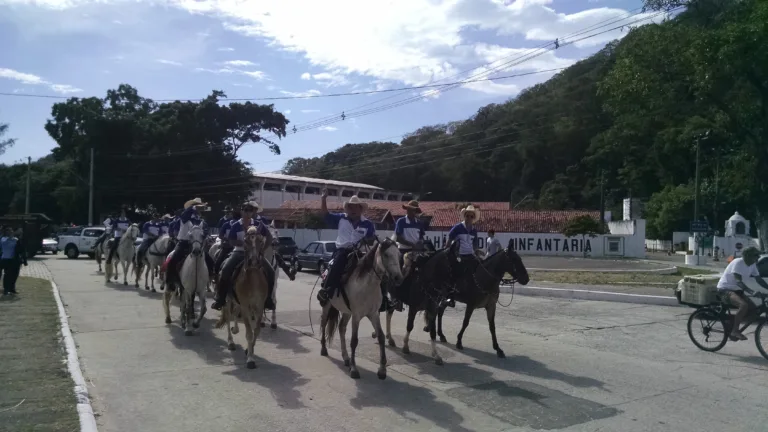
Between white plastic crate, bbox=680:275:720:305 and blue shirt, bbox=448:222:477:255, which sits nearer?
blue shirt, bbox=448:222:477:255

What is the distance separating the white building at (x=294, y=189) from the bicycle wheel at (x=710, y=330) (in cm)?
6323

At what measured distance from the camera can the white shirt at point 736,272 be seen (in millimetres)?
10438

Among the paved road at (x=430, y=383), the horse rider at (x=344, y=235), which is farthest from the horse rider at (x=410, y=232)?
the paved road at (x=430, y=383)

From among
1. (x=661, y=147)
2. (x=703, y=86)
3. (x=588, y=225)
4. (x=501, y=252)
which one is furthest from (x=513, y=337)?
(x=661, y=147)

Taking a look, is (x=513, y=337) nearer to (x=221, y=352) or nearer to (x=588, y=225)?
(x=221, y=352)

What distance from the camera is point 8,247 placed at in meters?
16.5

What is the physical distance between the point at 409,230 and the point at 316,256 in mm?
→ 17837

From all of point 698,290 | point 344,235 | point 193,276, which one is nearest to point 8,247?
point 193,276

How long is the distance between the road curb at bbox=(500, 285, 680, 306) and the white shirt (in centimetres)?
668

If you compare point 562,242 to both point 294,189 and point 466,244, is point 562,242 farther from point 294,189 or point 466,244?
point 294,189

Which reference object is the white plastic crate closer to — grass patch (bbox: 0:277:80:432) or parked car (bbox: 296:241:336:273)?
grass patch (bbox: 0:277:80:432)

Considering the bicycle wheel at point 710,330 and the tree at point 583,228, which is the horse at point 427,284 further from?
the tree at point 583,228

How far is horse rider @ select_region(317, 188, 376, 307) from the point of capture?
893cm

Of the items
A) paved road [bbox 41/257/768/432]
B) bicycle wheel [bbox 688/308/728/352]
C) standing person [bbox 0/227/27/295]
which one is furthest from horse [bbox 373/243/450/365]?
standing person [bbox 0/227/27/295]
